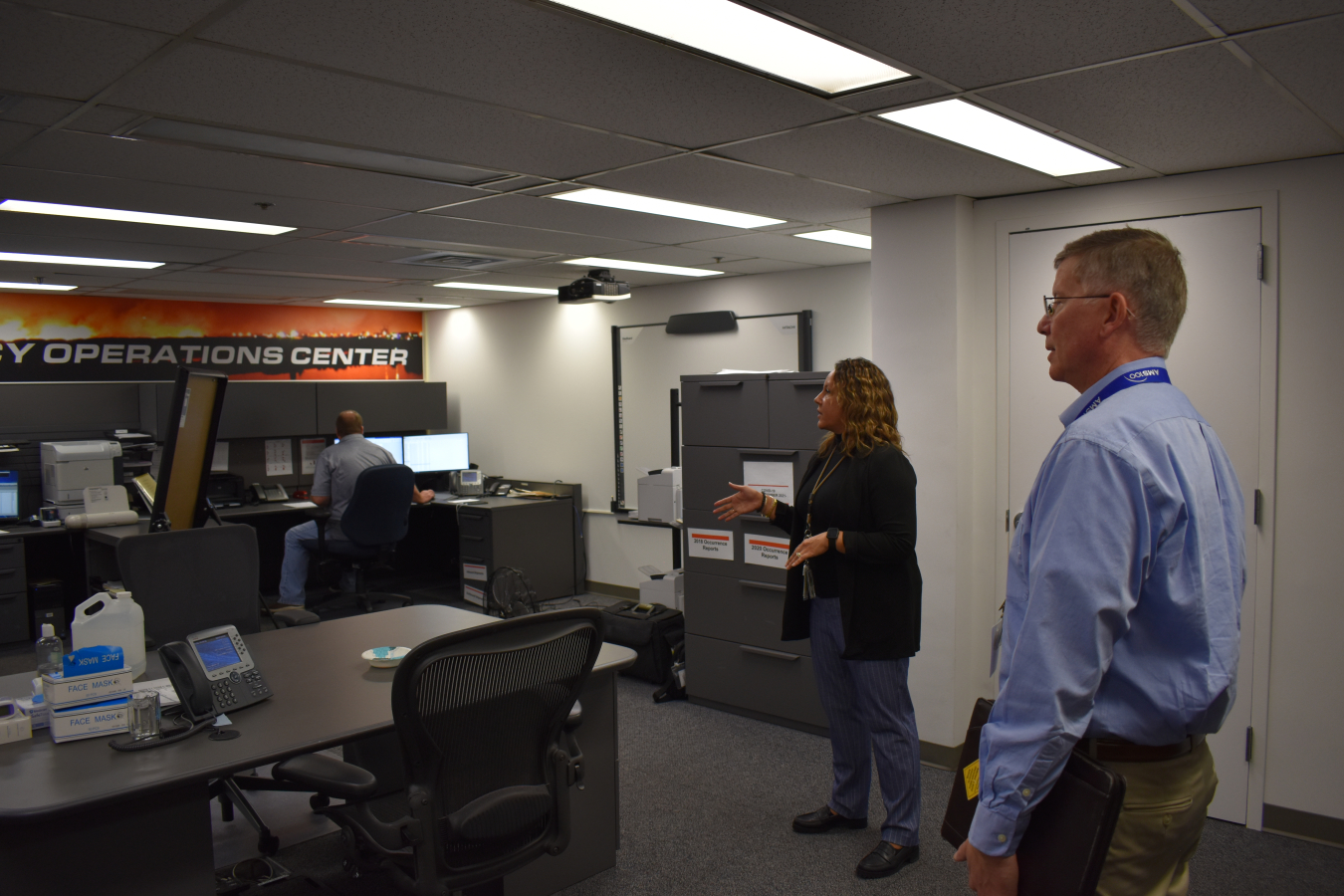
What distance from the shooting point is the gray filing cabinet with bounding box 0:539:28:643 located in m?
5.13

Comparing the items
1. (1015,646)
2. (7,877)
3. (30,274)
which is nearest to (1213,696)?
(1015,646)

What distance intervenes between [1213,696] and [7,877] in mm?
2140

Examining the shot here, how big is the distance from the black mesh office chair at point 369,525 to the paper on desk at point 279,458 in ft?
2.96

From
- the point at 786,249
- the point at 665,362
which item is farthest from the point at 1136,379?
the point at 665,362

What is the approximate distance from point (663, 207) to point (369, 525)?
10.5ft

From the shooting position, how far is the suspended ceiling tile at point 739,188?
291 centimetres

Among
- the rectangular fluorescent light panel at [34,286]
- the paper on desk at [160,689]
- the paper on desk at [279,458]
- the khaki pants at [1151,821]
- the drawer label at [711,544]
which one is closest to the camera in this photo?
the khaki pants at [1151,821]

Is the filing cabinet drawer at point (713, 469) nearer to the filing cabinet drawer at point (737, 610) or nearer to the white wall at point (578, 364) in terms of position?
the filing cabinet drawer at point (737, 610)

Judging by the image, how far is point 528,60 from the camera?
1.89 meters

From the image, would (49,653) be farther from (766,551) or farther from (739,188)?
(766,551)

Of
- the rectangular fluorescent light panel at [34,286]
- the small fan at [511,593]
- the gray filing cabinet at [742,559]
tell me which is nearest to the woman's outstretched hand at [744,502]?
the gray filing cabinet at [742,559]

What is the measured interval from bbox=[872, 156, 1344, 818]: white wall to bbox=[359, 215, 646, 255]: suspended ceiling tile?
4.88ft

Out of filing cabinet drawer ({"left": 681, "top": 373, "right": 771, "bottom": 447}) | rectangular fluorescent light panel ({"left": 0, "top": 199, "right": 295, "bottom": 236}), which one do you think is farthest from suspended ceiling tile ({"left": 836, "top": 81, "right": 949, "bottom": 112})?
rectangular fluorescent light panel ({"left": 0, "top": 199, "right": 295, "bottom": 236})

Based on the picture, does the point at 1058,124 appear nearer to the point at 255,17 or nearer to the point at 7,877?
the point at 255,17
